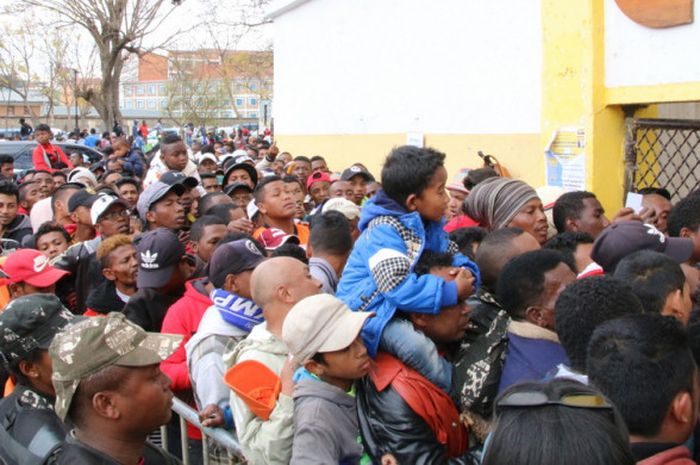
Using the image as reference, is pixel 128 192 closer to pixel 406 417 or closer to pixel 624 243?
pixel 624 243

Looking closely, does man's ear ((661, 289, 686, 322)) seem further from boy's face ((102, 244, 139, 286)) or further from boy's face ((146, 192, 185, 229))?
boy's face ((146, 192, 185, 229))

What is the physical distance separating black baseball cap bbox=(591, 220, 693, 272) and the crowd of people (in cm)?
1

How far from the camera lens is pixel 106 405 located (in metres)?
2.47

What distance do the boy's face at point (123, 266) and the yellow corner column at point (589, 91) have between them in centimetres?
433

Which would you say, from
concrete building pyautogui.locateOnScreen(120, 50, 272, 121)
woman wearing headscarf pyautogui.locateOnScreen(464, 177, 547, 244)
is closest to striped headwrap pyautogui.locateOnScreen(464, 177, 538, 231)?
woman wearing headscarf pyautogui.locateOnScreen(464, 177, 547, 244)

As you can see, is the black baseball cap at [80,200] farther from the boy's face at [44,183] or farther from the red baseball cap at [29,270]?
the boy's face at [44,183]

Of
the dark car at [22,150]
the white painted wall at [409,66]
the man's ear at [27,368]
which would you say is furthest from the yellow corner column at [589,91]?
the dark car at [22,150]

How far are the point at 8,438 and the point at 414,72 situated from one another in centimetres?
845

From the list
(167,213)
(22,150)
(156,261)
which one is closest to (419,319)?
(156,261)

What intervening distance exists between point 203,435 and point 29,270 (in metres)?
1.89

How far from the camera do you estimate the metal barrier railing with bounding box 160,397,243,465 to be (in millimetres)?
3076

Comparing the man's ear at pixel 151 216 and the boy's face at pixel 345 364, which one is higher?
the man's ear at pixel 151 216

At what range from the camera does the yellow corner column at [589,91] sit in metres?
6.93

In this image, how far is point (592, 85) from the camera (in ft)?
22.8
